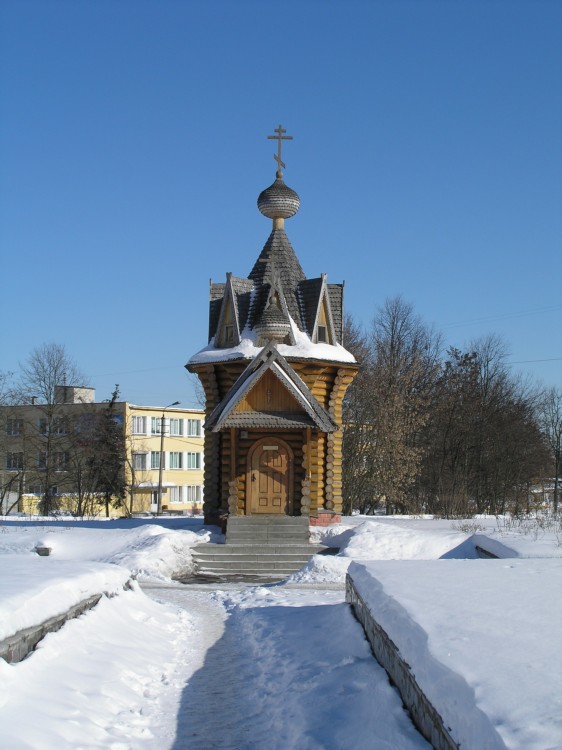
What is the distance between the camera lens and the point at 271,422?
18.2 meters

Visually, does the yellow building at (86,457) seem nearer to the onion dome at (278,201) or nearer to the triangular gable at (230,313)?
the triangular gable at (230,313)

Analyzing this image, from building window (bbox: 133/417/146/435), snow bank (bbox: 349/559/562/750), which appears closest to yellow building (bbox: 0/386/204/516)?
building window (bbox: 133/417/146/435)

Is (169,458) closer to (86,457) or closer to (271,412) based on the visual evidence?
(86,457)

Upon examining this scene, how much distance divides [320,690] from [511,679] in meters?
2.64

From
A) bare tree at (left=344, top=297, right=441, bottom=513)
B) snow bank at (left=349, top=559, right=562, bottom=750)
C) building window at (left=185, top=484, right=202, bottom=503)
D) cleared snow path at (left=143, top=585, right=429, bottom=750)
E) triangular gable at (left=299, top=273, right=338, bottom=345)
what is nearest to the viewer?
snow bank at (left=349, top=559, right=562, bottom=750)

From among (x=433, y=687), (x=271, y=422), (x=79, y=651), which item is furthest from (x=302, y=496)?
(x=433, y=687)

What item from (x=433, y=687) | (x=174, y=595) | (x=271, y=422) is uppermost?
(x=271, y=422)

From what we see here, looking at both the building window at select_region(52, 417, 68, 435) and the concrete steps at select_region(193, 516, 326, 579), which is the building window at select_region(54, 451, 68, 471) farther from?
the concrete steps at select_region(193, 516, 326, 579)

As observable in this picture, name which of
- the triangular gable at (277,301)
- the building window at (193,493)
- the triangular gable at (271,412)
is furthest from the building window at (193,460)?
the triangular gable at (271,412)

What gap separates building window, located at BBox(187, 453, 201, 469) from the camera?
6028 centimetres

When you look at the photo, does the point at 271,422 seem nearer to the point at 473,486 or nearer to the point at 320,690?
the point at 320,690

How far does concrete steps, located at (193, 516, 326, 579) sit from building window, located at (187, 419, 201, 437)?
4289 cm

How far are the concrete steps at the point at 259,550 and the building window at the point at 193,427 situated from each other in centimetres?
4289

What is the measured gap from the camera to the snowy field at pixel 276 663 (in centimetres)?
435
